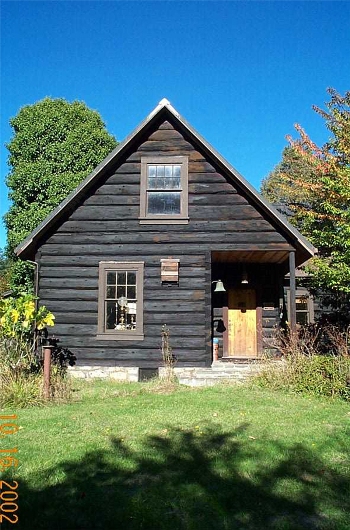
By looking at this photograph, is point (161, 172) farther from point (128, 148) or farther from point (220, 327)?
point (220, 327)

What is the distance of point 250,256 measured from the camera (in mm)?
13094

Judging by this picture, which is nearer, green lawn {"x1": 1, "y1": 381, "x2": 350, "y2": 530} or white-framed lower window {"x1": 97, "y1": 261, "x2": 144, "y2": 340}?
green lawn {"x1": 1, "y1": 381, "x2": 350, "y2": 530}

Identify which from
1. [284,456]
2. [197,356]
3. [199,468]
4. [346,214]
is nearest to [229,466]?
[199,468]

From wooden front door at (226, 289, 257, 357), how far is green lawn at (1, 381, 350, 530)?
5.86 m

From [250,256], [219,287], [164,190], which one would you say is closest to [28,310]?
[164,190]

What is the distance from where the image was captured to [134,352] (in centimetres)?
1178

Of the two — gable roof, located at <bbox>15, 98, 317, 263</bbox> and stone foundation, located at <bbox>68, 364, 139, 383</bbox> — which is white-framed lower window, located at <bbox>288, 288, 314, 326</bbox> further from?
stone foundation, located at <bbox>68, 364, 139, 383</bbox>

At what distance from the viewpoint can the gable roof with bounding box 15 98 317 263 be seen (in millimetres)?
11430

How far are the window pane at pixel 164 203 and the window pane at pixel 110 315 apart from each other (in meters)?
2.66

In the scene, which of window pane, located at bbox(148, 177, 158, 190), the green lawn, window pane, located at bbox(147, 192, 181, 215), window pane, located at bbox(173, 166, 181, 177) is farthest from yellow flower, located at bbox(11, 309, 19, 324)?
window pane, located at bbox(173, 166, 181, 177)

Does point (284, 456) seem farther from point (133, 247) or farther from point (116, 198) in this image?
point (116, 198)

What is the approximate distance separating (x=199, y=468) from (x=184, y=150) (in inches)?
355

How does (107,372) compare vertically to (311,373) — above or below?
below

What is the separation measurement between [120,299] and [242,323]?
4291 millimetres
